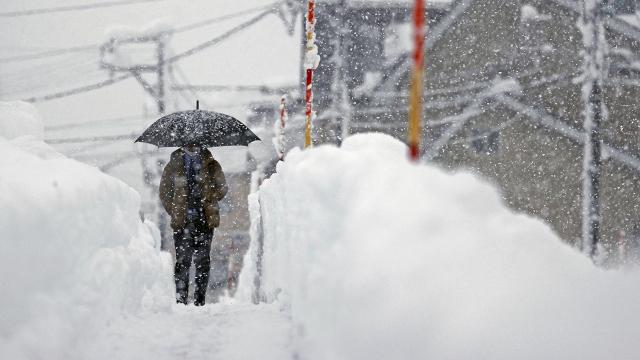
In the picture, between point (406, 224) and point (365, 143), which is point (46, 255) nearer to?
point (365, 143)

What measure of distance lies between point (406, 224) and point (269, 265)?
448 centimetres

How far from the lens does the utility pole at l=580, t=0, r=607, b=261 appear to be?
13961 mm

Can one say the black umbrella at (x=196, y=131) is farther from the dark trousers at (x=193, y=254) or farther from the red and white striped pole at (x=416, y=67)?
the red and white striped pole at (x=416, y=67)

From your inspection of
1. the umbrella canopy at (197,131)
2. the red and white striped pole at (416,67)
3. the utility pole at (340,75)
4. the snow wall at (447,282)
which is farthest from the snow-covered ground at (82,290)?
the utility pole at (340,75)

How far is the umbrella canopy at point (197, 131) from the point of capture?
7.62 m

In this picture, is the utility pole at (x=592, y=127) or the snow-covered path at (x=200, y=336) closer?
the snow-covered path at (x=200, y=336)

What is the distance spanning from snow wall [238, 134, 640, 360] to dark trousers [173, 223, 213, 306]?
156 inches

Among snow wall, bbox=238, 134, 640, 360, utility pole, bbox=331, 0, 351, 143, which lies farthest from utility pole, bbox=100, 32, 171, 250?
snow wall, bbox=238, 134, 640, 360

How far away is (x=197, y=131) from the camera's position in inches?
303

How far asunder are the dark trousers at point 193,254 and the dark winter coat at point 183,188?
96 mm

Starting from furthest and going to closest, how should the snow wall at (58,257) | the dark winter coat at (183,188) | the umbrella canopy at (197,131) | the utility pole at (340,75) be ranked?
the utility pole at (340,75), the umbrella canopy at (197,131), the dark winter coat at (183,188), the snow wall at (58,257)

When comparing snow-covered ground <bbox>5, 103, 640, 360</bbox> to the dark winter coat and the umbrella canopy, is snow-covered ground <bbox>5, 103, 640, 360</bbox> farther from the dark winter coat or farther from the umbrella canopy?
the umbrella canopy

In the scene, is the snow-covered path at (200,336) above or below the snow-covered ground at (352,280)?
below

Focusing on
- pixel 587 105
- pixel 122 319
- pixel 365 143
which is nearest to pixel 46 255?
pixel 122 319
